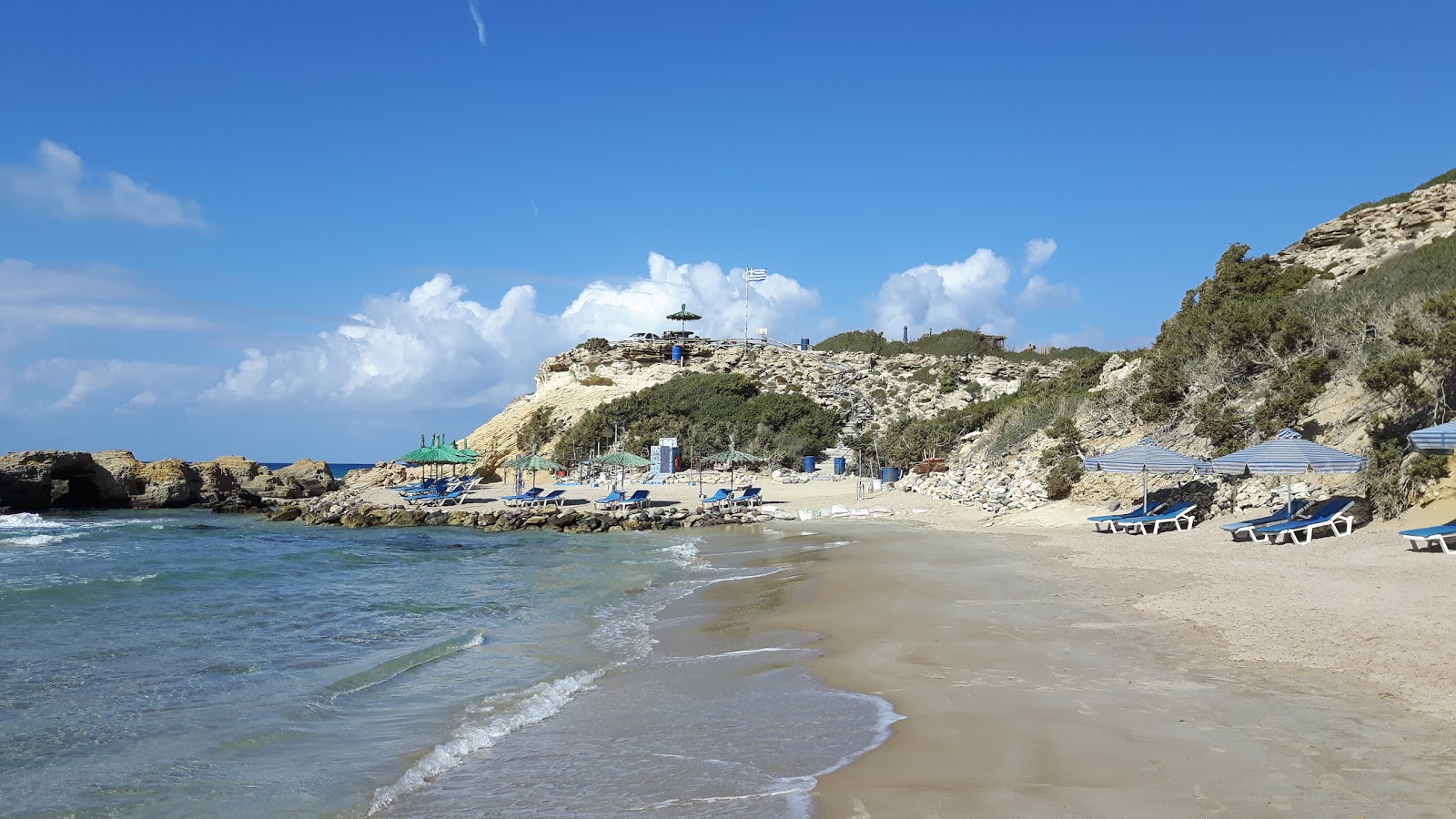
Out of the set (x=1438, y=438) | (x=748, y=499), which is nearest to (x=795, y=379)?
(x=748, y=499)

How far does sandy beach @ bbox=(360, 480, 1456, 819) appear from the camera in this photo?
458 cm

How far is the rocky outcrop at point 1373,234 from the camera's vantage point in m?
27.9

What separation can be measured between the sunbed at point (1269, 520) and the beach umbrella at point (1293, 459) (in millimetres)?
201

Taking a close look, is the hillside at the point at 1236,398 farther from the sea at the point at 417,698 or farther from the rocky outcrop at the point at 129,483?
the rocky outcrop at the point at 129,483

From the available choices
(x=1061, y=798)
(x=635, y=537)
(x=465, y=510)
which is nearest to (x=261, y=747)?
(x=1061, y=798)

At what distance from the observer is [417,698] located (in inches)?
313

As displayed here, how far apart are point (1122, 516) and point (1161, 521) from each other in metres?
0.97

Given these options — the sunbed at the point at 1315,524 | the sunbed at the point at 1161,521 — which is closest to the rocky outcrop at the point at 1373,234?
the sunbed at the point at 1161,521

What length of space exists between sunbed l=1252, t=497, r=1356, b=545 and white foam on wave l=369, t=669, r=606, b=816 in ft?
35.9

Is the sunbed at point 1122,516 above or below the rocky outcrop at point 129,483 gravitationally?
below

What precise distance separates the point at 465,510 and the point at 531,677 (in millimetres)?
26199

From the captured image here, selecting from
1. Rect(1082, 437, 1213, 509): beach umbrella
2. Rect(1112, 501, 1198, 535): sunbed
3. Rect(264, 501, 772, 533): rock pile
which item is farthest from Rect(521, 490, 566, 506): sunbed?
Rect(1112, 501, 1198, 535): sunbed

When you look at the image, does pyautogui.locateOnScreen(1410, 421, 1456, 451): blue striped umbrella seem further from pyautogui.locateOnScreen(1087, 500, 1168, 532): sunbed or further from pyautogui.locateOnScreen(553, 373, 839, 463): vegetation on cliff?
pyautogui.locateOnScreen(553, 373, 839, 463): vegetation on cliff

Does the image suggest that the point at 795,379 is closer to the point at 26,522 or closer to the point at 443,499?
the point at 443,499
